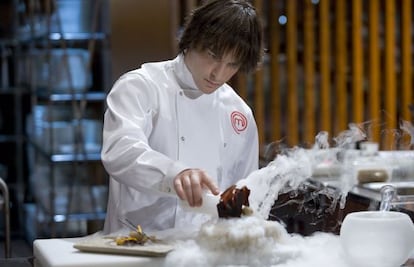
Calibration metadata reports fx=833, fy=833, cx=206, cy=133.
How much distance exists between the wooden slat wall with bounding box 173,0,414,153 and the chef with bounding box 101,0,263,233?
3039mm

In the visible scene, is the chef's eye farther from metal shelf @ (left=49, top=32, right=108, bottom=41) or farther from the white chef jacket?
metal shelf @ (left=49, top=32, right=108, bottom=41)

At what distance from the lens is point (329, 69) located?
5855mm

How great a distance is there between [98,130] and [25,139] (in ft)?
5.00

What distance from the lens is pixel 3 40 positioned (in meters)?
7.24

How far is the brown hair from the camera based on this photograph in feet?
7.32

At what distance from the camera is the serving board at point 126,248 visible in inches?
67.2

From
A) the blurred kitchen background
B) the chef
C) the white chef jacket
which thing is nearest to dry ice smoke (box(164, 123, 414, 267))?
the chef

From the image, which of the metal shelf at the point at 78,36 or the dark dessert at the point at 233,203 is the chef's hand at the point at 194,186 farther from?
the metal shelf at the point at 78,36

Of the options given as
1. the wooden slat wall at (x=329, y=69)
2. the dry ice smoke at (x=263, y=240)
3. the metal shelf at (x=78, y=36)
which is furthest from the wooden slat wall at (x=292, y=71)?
the dry ice smoke at (x=263, y=240)

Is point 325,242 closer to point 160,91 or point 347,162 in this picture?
point 160,91

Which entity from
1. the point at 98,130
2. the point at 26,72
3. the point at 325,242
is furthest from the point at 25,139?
the point at 325,242

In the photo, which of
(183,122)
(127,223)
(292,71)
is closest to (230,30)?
(183,122)

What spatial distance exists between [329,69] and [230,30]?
3714 mm

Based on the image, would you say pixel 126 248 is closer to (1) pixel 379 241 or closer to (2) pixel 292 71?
(1) pixel 379 241
